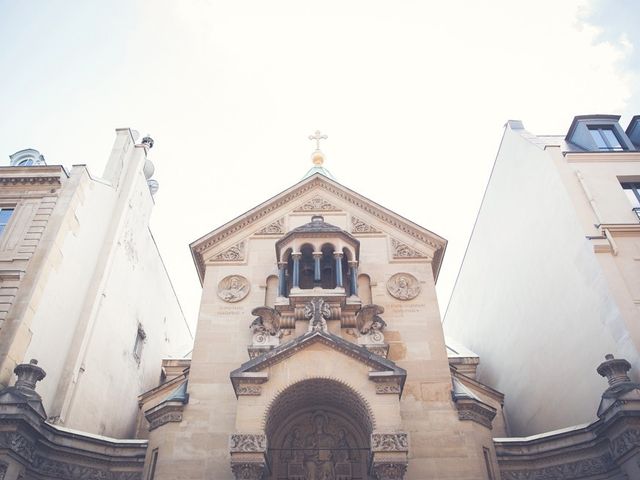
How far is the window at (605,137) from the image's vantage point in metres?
23.2

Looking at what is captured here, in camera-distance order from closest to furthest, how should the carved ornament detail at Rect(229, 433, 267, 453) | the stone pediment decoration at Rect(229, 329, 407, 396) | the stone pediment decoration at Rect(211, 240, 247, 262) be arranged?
the carved ornament detail at Rect(229, 433, 267, 453) → the stone pediment decoration at Rect(229, 329, 407, 396) → the stone pediment decoration at Rect(211, 240, 247, 262)

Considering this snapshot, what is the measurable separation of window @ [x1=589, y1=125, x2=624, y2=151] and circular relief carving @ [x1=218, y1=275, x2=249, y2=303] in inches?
655

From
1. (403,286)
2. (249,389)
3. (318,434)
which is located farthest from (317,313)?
(403,286)

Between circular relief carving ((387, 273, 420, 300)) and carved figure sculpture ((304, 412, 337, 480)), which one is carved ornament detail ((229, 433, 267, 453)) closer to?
carved figure sculpture ((304, 412, 337, 480))

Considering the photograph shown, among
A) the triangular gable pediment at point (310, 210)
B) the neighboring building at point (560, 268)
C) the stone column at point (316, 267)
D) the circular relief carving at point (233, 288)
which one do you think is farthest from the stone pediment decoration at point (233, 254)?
the neighboring building at point (560, 268)

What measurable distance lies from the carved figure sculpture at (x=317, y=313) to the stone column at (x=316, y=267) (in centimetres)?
113

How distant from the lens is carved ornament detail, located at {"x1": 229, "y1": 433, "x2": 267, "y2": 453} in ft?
47.1

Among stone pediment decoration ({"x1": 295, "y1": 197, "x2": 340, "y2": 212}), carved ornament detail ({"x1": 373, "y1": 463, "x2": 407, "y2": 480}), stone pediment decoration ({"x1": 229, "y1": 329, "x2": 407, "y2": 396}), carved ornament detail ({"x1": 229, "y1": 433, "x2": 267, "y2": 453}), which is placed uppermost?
stone pediment decoration ({"x1": 295, "y1": 197, "x2": 340, "y2": 212})

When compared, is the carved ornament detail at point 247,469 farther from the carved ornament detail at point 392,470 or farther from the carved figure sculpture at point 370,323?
the carved figure sculpture at point 370,323

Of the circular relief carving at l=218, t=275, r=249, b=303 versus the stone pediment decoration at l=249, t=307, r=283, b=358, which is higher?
the circular relief carving at l=218, t=275, r=249, b=303

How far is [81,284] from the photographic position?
21781 millimetres

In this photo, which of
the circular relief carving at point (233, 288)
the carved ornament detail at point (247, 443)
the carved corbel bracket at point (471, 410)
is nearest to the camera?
the carved ornament detail at point (247, 443)

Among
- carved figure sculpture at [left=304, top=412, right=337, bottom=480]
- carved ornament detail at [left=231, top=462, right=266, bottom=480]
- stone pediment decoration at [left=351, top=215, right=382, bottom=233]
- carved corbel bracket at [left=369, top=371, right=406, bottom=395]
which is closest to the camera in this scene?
carved ornament detail at [left=231, top=462, right=266, bottom=480]

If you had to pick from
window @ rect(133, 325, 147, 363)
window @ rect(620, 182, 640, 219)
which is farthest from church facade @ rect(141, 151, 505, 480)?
window @ rect(620, 182, 640, 219)
